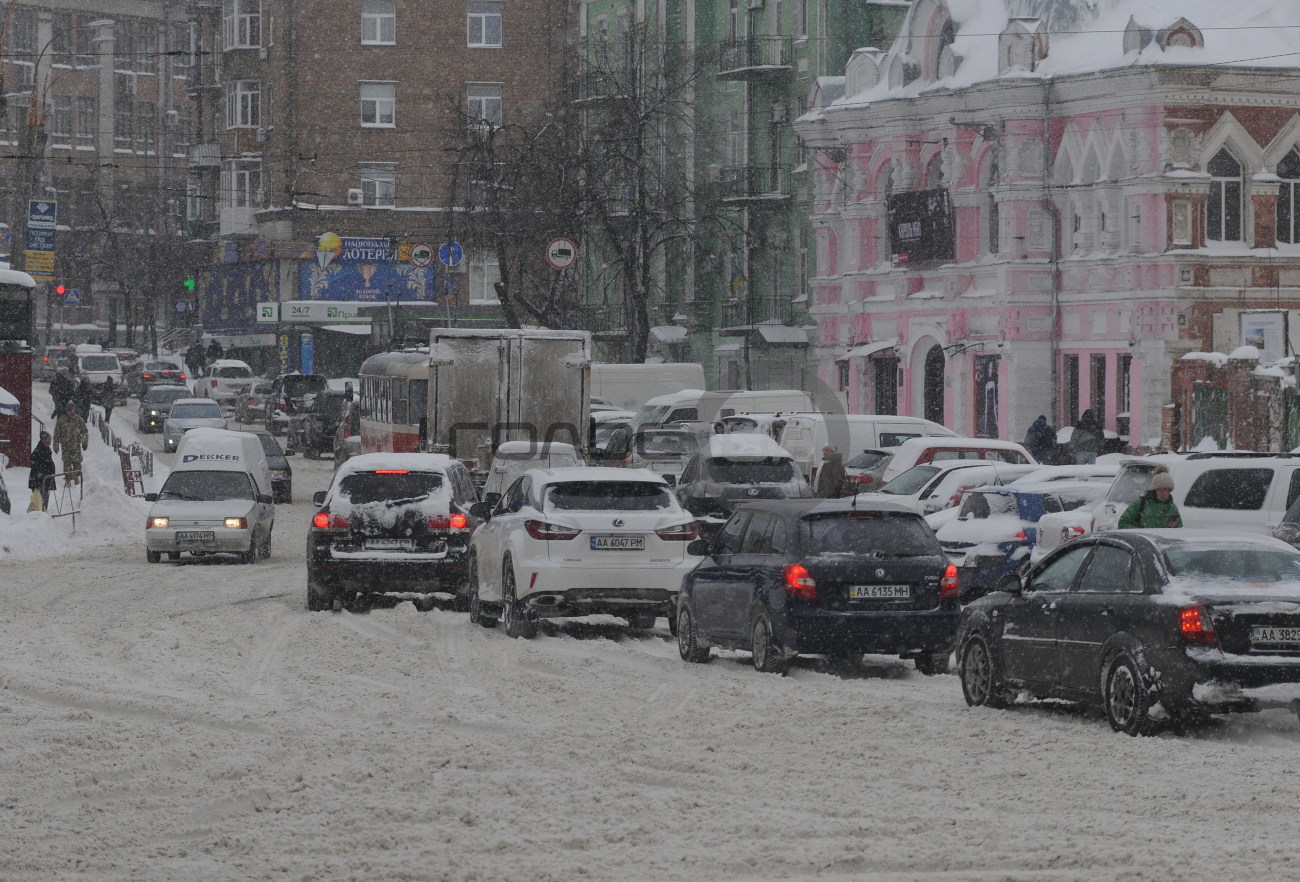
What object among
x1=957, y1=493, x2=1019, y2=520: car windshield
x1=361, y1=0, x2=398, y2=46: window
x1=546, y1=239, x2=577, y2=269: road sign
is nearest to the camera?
x1=957, y1=493, x2=1019, y2=520: car windshield

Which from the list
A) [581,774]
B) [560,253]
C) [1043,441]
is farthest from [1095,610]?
[560,253]

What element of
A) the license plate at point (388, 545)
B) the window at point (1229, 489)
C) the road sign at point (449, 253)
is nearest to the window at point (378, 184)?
the road sign at point (449, 253)

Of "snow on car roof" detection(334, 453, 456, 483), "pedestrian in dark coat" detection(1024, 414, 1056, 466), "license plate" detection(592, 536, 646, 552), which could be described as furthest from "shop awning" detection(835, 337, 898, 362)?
"license plate" detection(592, 536, 646, 552)

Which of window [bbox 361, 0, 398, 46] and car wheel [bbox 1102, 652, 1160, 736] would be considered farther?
window [bbox 361, 0, 398, 46]

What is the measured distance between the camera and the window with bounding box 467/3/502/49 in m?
85.7

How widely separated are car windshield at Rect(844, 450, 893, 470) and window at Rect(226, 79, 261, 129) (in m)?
57.3

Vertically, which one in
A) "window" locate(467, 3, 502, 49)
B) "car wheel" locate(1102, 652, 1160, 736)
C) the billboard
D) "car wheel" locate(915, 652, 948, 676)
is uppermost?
"window" locate(467, 3, 502, 49)

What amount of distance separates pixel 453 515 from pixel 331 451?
38563 millimetres

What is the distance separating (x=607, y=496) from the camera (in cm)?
2052

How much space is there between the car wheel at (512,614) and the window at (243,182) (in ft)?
225

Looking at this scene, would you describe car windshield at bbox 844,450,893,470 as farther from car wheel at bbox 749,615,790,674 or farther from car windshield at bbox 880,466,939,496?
car wheel at bbox 749,615,790,674

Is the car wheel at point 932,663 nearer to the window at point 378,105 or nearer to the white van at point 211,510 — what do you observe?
the white van at point 211,510

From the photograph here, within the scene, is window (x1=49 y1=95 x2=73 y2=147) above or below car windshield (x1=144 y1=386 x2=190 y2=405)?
above

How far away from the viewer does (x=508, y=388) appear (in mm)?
33281
